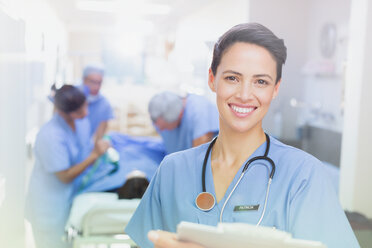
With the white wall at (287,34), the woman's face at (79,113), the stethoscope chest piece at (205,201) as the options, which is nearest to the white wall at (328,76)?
the white wall at (287,34)

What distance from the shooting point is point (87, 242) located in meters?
1.61

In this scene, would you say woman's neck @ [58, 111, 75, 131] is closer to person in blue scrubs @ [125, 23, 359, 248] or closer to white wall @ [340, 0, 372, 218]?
person in blue scrubs @ [125, 23, 359, 248]

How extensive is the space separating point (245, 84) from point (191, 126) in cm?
81

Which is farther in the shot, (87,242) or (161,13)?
(161,13)

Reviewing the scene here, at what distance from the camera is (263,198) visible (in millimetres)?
888

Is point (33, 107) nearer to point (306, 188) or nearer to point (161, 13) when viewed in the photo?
point (161, 13)

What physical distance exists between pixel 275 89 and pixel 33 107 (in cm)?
105

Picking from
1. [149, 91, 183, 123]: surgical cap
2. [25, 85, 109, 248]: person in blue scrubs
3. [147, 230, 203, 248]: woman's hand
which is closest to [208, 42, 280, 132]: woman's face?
[147, 230, 203, 248]: woman's hand

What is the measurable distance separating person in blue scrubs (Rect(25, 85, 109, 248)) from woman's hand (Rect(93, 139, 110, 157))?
50 millimetres

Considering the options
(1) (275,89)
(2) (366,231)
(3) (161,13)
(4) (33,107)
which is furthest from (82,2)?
(2) (366,231)

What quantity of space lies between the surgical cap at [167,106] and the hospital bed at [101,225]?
40 centimetres

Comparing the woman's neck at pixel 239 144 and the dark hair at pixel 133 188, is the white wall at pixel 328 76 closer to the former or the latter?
the dark hair at pixel 133 188

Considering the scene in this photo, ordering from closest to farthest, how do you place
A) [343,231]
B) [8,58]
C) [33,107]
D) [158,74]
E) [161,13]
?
[343,231], [8,58], [33,107], [161,13], [158,74]

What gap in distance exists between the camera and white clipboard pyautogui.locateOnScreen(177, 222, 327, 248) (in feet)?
2.11
